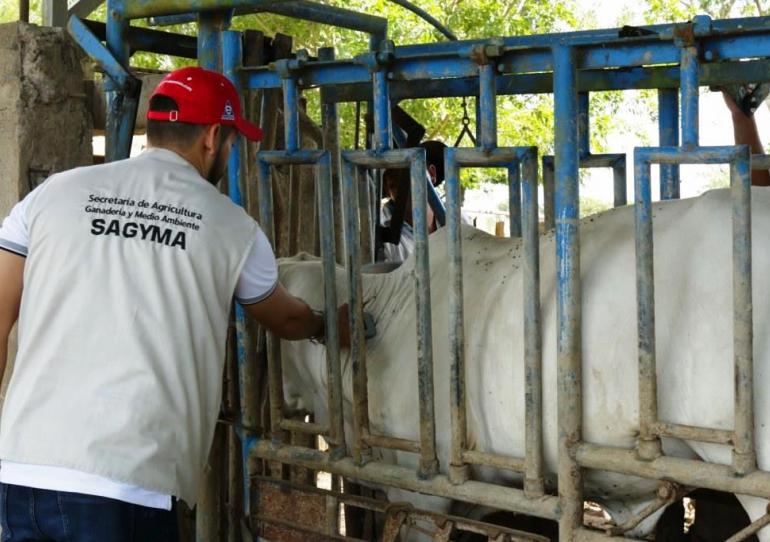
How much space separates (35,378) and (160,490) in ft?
1.39

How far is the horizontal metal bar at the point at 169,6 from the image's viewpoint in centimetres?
323

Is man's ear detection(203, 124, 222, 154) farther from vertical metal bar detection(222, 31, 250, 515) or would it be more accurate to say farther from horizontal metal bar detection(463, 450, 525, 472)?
horizontal metal bar detection(463, 450, 525, 472)

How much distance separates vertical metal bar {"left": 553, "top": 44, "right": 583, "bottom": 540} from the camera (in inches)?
103

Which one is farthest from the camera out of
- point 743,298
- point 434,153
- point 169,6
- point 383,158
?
point 434,153

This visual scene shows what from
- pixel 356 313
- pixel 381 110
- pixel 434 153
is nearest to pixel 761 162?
pixel 381 110

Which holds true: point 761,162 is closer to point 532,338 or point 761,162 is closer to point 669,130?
point 669,130

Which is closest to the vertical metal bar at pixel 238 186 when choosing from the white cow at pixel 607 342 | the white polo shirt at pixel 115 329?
the white cow at pixel 607 342

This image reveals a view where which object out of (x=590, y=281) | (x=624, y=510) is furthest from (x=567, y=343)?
(x=624, y=510)

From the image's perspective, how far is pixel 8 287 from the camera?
8.73ft

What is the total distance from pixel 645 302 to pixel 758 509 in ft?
1.88

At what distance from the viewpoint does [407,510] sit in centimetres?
313

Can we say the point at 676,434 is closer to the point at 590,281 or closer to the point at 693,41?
the point at 590,281

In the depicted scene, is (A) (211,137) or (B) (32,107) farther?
(B) (32,107)

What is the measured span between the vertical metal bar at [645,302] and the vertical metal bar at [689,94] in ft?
0.40
